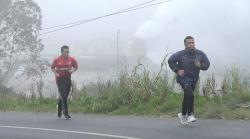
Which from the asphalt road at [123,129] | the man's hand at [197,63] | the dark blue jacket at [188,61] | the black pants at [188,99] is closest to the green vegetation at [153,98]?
the asphalt road at [123,129]

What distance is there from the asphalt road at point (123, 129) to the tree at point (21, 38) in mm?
33122

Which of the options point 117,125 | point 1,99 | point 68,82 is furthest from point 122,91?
point 1,99

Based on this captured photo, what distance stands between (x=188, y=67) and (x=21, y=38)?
3657 cm

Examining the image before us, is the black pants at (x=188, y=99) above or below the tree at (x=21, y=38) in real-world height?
below

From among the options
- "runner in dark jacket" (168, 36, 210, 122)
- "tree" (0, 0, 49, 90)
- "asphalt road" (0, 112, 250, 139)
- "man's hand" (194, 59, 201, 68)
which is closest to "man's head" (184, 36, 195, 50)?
"runner in dark jacket" (168, 36, 210, 122)

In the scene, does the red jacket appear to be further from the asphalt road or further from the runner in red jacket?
the asphalt road

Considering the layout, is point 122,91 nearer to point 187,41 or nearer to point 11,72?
point 187,41

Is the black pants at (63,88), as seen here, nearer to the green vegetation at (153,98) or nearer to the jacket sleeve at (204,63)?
the green vegetation at (153,98)

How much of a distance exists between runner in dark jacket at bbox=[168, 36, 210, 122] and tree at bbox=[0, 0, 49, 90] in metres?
34.7

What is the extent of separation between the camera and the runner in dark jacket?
10.1 m

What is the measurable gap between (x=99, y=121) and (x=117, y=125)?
1.10m

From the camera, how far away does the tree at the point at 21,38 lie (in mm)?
44406

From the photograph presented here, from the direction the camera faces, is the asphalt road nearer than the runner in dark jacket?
Yes

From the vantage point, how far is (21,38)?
4534 centimetres
